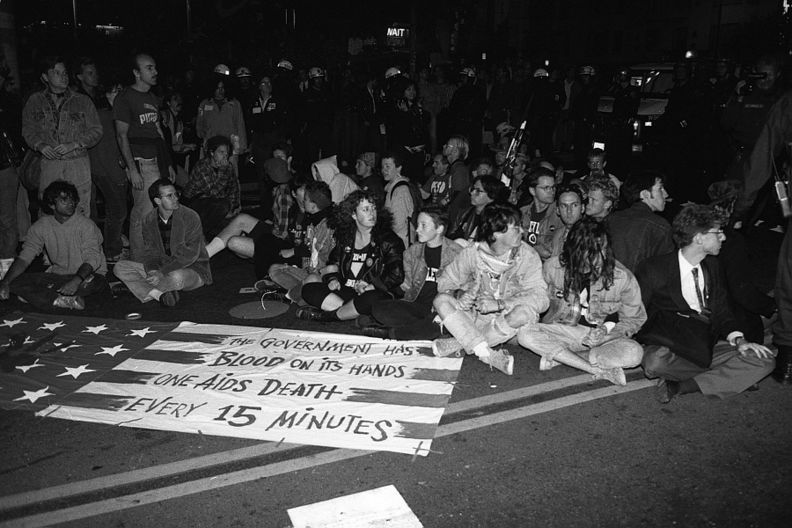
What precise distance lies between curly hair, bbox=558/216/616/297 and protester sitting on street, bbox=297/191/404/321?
1.59 m

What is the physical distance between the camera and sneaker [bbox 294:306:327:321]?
6.69 metres

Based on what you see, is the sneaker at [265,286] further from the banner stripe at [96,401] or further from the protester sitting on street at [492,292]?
the banner stripe at [96,401]

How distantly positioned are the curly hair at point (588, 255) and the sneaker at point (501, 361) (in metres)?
0.73

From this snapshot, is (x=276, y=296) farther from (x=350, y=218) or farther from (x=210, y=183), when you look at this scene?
(x=210, y=183)

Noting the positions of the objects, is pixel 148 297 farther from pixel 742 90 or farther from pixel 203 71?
pixel 203 71

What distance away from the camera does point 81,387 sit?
5266mm

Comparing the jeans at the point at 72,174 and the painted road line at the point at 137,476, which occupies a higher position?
the jeans at the point at 72,174

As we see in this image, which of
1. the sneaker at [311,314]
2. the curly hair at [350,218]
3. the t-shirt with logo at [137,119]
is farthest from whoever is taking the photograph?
the t-shirt with logo at [137,119]

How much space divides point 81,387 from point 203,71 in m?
19.7

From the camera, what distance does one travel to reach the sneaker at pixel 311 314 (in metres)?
6.69

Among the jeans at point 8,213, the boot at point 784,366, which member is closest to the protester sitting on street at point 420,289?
the boot at point 784,366

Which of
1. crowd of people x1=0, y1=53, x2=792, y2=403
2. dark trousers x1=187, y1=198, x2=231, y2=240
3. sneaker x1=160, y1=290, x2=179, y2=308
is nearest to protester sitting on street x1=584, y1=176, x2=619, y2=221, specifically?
crowd of people x1=0, y1=53, x2=792, y2=403

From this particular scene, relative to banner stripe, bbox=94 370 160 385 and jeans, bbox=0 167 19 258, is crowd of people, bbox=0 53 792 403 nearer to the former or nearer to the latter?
jeans, bbox=0 167 19 258

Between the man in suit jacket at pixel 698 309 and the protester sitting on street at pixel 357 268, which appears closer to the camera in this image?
the man in suit jacket at pixel 698 309
